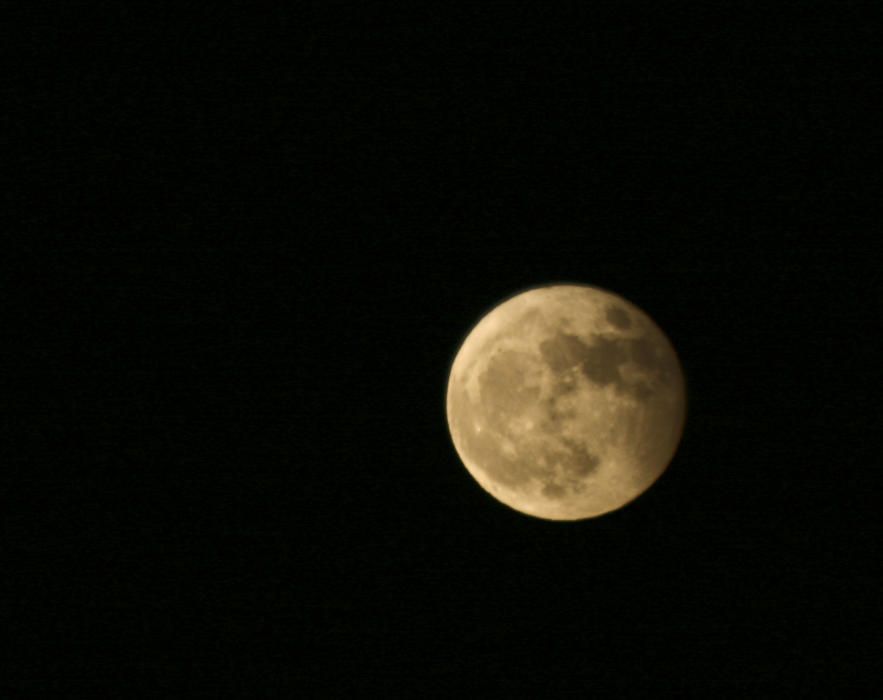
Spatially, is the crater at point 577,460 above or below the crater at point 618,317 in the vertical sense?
below

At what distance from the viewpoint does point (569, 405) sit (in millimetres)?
5246

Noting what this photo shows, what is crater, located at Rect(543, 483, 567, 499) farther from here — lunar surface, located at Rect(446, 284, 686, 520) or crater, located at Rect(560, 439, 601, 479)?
crater, located at Rect(560, 439, 601, 479)

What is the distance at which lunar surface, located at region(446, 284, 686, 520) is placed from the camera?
17.4ft

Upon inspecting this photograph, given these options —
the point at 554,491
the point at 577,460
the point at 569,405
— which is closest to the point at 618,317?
the point at 569,405

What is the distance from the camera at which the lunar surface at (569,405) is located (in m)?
5.30

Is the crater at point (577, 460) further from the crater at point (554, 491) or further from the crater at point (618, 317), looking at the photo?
the crater at point (618, 317)

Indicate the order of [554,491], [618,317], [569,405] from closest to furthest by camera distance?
1. [569,405]
2. [554,491]
3. [618,317]

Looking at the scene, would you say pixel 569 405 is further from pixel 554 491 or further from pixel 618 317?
pixel 618 317

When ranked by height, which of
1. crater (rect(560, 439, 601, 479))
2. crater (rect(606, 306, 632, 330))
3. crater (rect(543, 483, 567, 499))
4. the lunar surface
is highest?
crater (rect(606, 306, 632, 330))

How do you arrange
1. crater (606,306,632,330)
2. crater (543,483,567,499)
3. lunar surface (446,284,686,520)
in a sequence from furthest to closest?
crater (606,306,632,330), crater (543,483,567,499), lunar surface (446,284,686,520)

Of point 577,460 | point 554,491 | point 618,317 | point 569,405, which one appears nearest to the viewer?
point 569,405

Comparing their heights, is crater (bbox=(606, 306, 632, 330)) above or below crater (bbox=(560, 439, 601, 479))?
above

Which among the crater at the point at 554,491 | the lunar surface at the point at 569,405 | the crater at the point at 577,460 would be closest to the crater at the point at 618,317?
the lunar surface at the point at 569,405

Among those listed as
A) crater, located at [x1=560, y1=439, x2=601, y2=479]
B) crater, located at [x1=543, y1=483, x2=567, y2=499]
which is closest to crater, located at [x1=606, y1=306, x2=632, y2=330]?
crater, located at [x1=560, y1=439, x2=601, y2=479]
